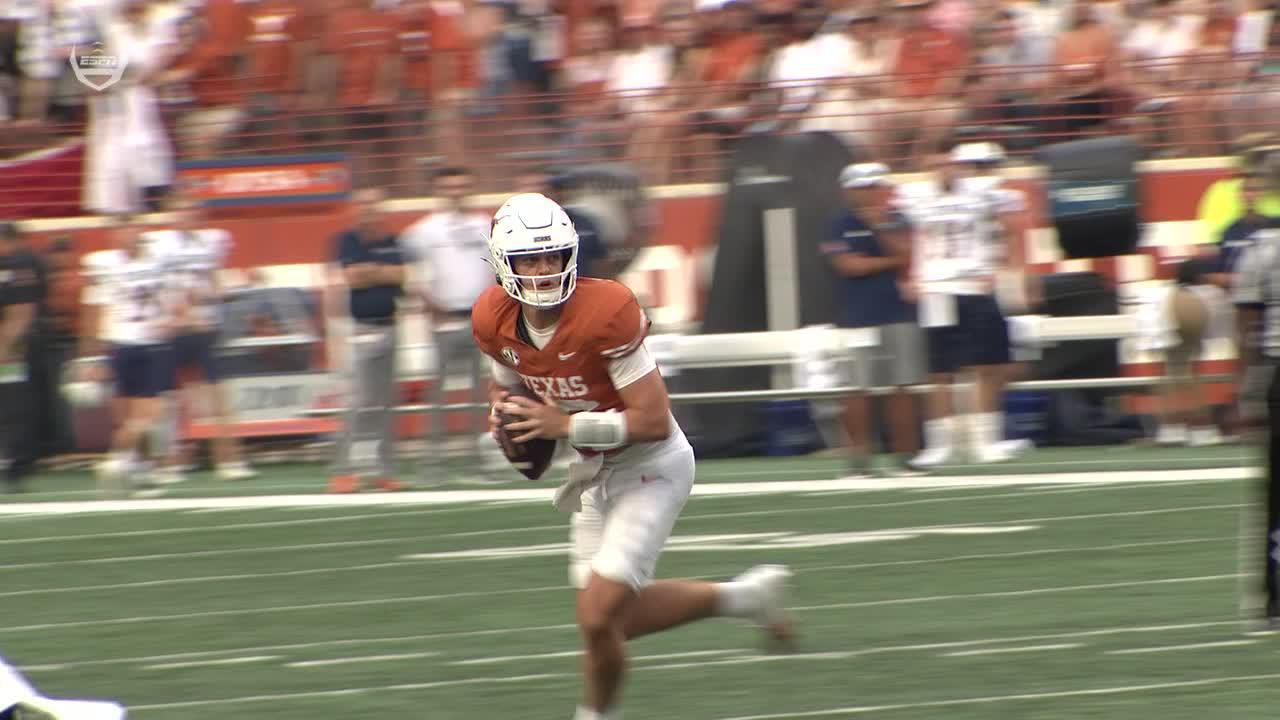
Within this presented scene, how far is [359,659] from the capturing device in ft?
23.8

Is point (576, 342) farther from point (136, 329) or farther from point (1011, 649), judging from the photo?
point (136, 329)

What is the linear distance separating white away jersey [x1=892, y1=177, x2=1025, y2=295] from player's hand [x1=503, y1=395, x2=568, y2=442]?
7.39 meters

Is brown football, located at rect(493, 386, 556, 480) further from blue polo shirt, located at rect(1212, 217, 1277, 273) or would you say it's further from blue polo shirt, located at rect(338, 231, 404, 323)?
blue polo shirt, located at rect(1212, 217, 1277, 273)

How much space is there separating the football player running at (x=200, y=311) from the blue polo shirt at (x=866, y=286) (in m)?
4.00

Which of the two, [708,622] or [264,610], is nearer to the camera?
[708,622]

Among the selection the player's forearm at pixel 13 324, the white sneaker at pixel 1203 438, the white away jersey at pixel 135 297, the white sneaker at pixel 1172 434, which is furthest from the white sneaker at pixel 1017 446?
the player's forearm at pixel 13 324

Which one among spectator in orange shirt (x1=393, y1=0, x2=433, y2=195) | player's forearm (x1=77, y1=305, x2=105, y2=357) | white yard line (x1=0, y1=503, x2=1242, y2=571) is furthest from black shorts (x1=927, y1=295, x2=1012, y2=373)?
player's forearm (x1=77, y1=305, x2=105, y2=357)

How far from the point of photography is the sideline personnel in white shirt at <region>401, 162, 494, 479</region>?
514 inches

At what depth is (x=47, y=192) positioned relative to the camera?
16.6 m

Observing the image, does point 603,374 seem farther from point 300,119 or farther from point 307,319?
point 300,119

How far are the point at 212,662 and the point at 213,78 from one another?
395 inches

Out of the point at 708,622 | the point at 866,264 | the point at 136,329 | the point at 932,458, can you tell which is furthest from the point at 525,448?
the point at 136,329

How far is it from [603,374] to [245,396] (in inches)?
364

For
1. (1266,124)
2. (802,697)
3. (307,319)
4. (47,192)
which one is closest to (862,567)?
(802,697)
